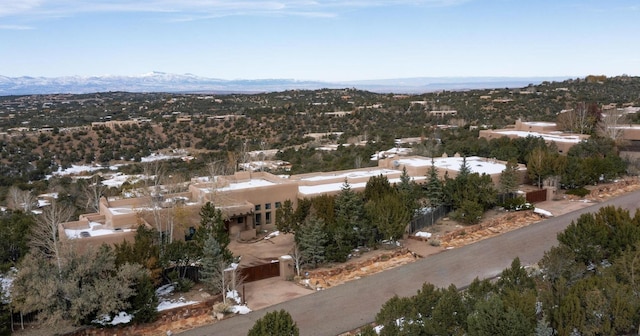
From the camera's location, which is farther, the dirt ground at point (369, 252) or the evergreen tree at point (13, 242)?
the evergreen tree at point (13, 242)

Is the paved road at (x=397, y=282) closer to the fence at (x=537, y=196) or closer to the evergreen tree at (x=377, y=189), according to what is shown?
the fence at (x=537, y=196)

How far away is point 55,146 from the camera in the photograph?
5941 cm

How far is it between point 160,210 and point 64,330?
8533 mm

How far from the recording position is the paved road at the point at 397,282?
691 inches

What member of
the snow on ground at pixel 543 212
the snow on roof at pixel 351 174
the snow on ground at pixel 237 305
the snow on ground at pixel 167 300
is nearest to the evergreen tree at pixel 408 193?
the snow on roof at pixel 351 174

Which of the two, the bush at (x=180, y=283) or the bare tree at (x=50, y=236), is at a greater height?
the bare tree at (x=50, y=236)

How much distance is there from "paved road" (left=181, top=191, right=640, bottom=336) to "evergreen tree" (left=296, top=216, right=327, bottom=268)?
2201mm

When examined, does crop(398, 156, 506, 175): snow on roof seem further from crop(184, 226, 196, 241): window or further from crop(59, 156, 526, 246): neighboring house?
crop(184, 226, 196, 241): window

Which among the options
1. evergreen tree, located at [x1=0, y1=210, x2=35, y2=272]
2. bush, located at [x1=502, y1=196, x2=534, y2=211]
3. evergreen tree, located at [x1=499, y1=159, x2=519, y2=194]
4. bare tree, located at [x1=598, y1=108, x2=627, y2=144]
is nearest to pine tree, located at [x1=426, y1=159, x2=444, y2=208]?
bush, located at [x1=502, y1=196, x2=534, y2=211]

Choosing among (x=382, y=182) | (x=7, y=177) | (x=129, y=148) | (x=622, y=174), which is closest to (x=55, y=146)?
(x=129, y=148)

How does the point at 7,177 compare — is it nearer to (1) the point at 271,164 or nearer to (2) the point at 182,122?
(1) the point at 271,164

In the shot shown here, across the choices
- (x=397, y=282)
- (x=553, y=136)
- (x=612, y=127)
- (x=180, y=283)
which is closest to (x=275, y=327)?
(x=180, y=283)

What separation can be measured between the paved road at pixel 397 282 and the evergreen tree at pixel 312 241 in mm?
2201

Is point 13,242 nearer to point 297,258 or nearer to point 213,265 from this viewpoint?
point 213,265
